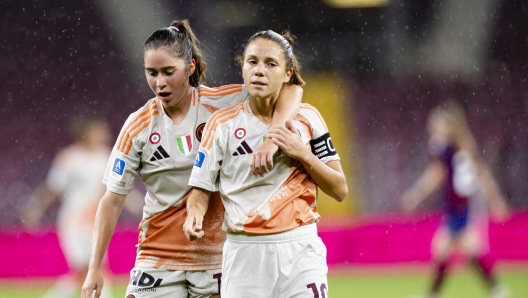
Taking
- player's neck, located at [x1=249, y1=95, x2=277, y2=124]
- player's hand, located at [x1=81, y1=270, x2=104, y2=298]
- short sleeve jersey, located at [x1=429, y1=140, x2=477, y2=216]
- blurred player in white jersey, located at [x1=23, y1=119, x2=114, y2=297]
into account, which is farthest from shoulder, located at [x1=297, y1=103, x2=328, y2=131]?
short sleeve jersey, located at [x1=429, y1=140, x2=477, y2=216]

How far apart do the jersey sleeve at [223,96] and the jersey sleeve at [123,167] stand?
0.31m

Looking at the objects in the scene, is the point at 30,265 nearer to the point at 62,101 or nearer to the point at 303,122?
the point at 62,101

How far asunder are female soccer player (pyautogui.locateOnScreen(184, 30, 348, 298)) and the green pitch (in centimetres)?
433

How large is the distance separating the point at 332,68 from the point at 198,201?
34.6 feet

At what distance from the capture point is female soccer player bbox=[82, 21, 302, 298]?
8.94 ft

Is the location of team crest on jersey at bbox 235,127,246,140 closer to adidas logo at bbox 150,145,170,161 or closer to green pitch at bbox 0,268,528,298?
adidas logo at bbox 150,145,170,161

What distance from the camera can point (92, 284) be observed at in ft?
8.73

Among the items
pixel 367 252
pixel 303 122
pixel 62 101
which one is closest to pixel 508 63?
pixel 367 252

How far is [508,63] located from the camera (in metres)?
13.7

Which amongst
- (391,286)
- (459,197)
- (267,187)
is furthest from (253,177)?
(391,286)

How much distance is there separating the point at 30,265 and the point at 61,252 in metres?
0.36

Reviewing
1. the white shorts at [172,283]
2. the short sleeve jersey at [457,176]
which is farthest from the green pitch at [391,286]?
the white shorts at [172,283]

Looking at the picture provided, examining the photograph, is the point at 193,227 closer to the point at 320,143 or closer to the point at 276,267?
the point at 276,267

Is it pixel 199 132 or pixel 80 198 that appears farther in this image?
pixel 80 198
